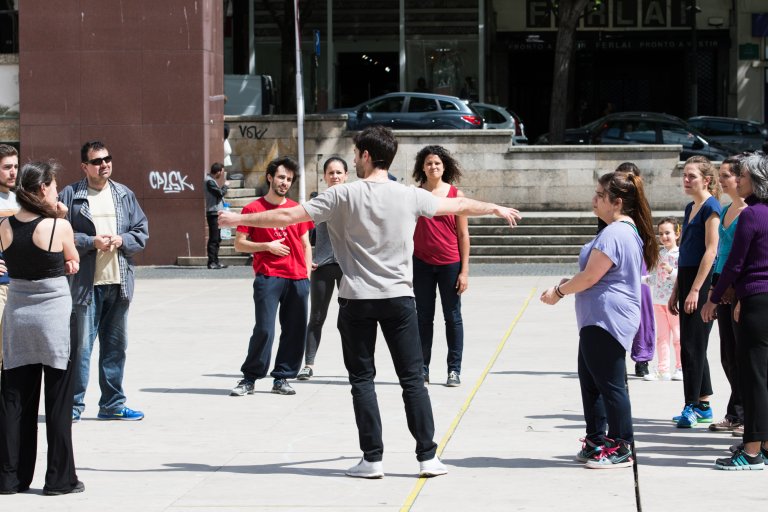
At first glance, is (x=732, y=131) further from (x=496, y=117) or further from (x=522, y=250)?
(x=522, y=250)

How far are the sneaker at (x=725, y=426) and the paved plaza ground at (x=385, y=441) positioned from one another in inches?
3.2

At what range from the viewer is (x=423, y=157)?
9.83m

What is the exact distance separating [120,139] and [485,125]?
35.2ft

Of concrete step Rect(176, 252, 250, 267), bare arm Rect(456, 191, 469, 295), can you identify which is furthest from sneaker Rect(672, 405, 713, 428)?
concrete step Rect(176, 252, 250, 267)

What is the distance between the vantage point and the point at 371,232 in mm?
6727

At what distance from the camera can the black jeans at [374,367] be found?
6703 millimetres

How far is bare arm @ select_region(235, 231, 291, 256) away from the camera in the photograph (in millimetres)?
9305

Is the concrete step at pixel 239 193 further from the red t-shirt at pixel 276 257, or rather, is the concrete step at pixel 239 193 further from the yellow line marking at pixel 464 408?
the red t-shirt at pixel 276 257

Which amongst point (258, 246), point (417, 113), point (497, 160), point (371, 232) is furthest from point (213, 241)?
point (371, 232)

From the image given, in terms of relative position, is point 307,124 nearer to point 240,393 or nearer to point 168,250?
point 168,250

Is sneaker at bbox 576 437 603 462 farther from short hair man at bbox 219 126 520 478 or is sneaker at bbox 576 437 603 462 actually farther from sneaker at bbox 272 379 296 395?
sneaker at bbox 272 379 296 395

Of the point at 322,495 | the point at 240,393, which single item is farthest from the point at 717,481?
the point at 240,393

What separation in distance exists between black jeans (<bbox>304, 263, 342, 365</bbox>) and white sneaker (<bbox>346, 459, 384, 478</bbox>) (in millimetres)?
3690

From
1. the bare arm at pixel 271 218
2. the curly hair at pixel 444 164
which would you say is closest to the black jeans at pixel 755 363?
the bare arm at pixel 271 218
